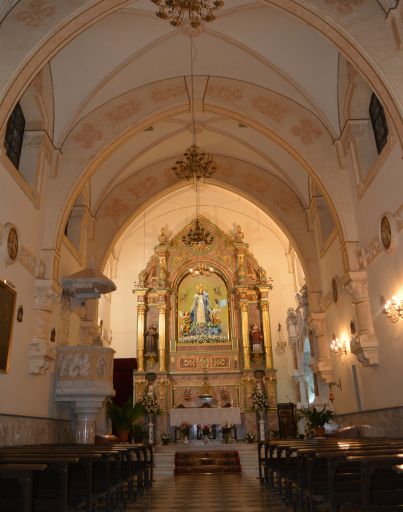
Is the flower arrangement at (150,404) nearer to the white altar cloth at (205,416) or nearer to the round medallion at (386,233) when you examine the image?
the white altar cloth at (205,416)

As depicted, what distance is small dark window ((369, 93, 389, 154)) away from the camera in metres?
9.47

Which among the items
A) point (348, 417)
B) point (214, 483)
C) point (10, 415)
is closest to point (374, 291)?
point (348, 417)

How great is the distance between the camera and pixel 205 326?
19.4 m

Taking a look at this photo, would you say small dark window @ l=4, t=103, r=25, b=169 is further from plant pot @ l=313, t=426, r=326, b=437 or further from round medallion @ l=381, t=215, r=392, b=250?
plant pot @ l=313, t=426, r=326, b=437

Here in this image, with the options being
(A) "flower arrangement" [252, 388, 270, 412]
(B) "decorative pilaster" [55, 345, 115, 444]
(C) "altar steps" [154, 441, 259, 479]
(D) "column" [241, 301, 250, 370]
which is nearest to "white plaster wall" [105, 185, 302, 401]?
(D) "column" [241, 301, 250, 370]

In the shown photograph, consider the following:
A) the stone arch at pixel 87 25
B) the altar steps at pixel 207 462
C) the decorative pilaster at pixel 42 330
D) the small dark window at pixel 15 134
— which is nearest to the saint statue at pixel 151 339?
the altar steps at pixel 207 462

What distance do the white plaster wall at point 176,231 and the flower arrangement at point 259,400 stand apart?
7.69 feet

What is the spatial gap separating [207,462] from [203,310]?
7.96 m

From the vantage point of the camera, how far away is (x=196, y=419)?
14.3 m

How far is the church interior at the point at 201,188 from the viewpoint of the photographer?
8039 millimetres

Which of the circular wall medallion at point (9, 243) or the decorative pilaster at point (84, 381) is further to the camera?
the decorative pilaster at point (84, 381)

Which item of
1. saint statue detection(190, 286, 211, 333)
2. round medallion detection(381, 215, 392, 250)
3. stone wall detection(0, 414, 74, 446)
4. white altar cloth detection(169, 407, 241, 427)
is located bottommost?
stone wall detection(0, 414, 74, 446)

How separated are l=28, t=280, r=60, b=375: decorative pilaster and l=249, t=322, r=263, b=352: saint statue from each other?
33.1 feet

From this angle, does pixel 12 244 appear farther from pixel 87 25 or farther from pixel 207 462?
pixel 207 462
